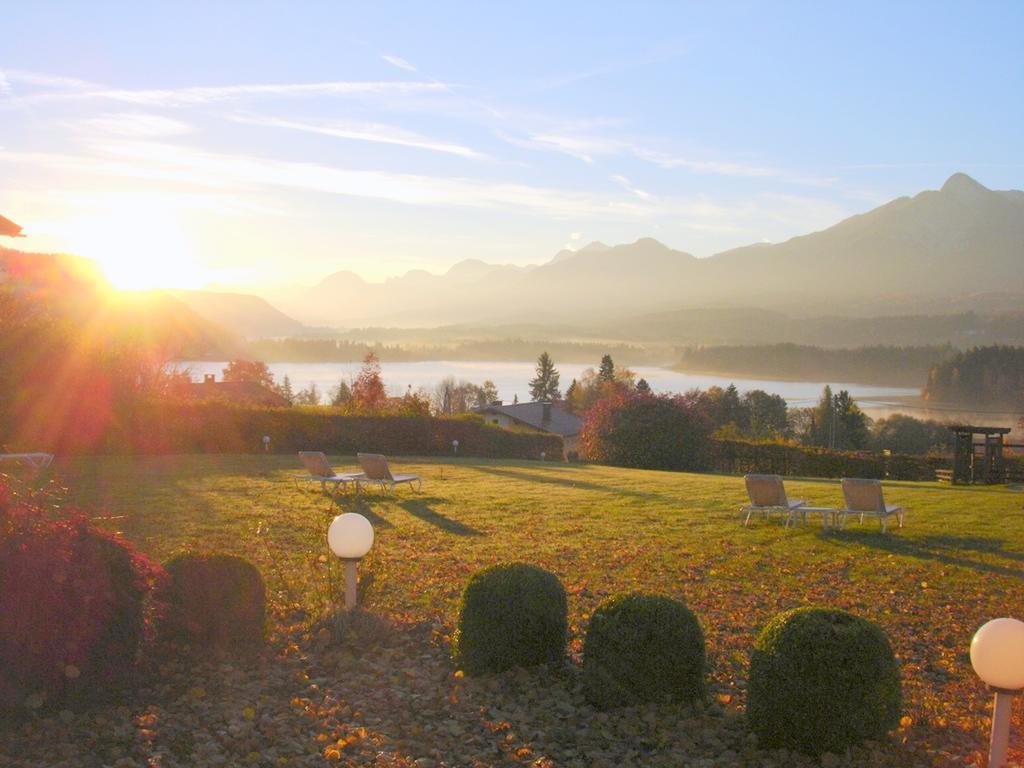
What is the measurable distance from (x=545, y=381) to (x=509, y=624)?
9955 centimetres

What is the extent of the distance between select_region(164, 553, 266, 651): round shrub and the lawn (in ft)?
0.95

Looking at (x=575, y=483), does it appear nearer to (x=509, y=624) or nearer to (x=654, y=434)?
(x=509, y=624)

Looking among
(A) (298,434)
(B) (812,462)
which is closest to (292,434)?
(A) (298,434)

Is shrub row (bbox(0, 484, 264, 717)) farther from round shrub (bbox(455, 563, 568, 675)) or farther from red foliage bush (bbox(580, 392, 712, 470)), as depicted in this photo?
red foliage bush (bbox(580, 392, 712, 470))

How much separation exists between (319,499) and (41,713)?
9371 millimetres

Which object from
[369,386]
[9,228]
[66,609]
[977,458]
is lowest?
[66,609]

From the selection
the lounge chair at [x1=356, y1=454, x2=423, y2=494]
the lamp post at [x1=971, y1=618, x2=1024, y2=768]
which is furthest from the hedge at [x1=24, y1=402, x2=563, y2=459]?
the lamp post at [x1=971, y1=618, x2=1024, y2=768]

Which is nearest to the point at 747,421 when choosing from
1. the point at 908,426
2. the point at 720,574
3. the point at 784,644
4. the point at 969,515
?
the point at 908,426

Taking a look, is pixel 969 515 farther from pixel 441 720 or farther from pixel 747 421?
pixel 747 421

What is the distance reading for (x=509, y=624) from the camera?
18.6 ft

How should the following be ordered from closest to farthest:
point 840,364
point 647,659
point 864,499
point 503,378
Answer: point 647,659
point 864,499
point 840,364
point 503,378

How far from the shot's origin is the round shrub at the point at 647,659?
5117 mm

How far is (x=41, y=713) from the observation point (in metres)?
4.79

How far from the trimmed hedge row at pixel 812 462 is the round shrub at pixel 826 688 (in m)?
27.4
